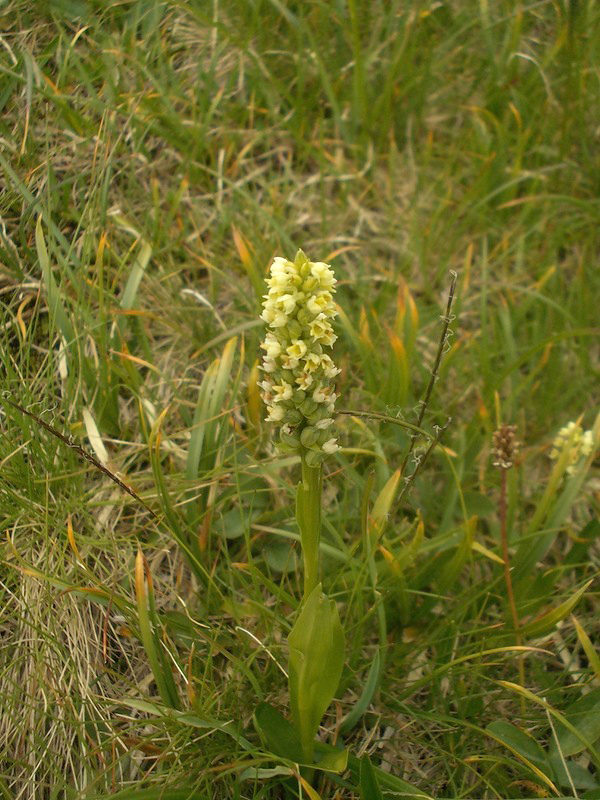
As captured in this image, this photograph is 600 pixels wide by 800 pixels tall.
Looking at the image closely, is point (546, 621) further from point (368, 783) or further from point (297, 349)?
point (297, 349)

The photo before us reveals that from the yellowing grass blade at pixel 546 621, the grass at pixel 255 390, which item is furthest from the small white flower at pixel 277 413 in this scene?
the yellowing grass blade at pixel 546 621

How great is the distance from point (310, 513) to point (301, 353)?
405 mm

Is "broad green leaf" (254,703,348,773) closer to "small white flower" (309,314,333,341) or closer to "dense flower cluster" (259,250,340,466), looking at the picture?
"dense flower cluster" (259,250,340,466)

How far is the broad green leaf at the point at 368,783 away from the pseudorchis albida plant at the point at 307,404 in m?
0.18

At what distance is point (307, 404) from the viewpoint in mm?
1577

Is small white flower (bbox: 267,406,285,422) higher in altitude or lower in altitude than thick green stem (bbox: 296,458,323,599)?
higher

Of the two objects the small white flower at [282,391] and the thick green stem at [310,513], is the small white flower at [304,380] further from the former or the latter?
the thick green stem at [310,513]

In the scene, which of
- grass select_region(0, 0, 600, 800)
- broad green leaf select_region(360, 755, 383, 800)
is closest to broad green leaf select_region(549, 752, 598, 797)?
grass select_region(0, 0, 600, 800)

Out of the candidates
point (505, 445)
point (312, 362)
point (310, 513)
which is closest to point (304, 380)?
point (312, 362)

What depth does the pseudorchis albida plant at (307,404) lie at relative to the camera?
1.51m

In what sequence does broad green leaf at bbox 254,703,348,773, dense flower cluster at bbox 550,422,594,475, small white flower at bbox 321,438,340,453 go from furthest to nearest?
1. dense flower cluster at bbox 550,422,594,475
2. broad green leaf at bbox 254,703,348,773
3. small white flower at bbox 321,438,340,453

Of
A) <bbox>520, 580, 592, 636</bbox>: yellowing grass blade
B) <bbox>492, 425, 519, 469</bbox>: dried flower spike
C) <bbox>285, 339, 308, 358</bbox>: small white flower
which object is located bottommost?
<bbox>520, 580, 592, 636</bbox>: yellowing grass blade

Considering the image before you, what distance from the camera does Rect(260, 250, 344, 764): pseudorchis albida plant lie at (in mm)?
1514

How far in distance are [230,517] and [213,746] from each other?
71 cm
